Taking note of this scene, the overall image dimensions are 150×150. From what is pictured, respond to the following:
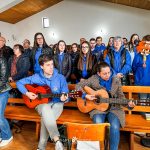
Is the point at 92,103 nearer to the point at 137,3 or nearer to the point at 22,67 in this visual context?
the point at 22,67

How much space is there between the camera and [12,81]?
4.05m

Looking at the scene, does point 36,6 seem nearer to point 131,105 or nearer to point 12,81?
point 12,81

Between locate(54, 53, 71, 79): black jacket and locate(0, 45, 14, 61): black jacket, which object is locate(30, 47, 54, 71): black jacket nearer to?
locate(54, 53, 71, 79): black jacket

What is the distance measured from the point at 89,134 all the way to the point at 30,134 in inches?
72.9

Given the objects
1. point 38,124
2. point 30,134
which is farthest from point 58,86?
point 30,134

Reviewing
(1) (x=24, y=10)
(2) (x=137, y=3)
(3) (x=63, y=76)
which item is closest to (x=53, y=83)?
(3) (x=63, y=76)

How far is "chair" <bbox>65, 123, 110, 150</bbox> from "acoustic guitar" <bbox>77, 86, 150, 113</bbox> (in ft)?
2.55

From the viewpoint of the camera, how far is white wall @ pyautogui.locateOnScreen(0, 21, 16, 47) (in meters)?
11.1

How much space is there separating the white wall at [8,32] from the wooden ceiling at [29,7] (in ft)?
0.82

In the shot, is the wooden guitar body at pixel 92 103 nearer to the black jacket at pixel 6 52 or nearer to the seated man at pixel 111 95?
the seated man at pixel 111 95

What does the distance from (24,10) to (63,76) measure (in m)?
8.71

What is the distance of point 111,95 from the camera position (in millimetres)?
2871

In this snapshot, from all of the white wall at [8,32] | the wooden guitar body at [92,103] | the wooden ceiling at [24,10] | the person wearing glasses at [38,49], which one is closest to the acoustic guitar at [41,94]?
the wooden guitar body at [92,103]

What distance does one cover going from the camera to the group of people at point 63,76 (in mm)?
2826
